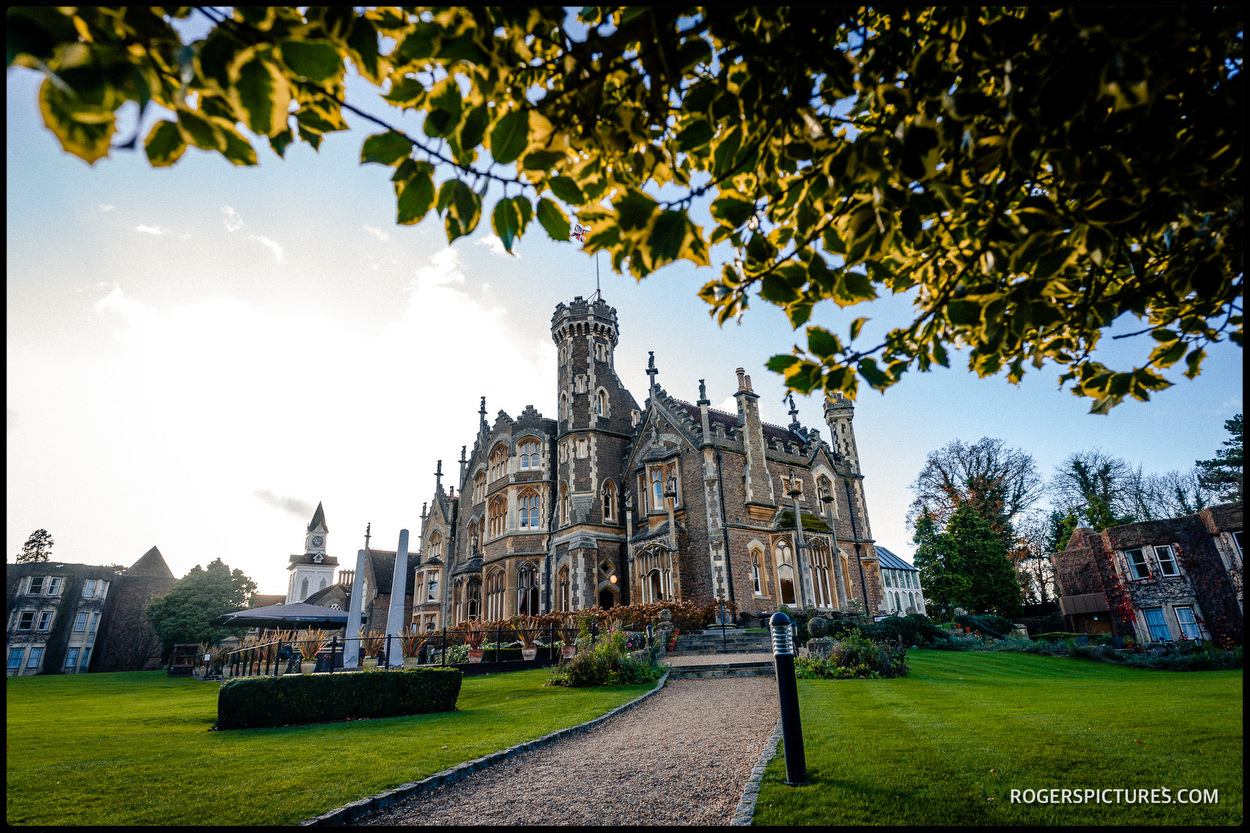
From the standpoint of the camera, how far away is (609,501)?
2972 cm

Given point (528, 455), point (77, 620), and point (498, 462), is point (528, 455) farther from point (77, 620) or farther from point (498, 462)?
point (77, 620)

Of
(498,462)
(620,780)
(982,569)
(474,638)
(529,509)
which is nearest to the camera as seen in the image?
(620,780)

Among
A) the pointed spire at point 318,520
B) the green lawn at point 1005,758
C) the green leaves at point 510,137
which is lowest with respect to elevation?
the green lawn at point 1005,758

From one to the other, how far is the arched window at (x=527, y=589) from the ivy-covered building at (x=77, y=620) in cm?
3041

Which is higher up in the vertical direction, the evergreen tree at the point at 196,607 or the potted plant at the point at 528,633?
the evergreen tree at the point at 196,607

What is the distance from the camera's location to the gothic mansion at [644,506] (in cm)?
2586

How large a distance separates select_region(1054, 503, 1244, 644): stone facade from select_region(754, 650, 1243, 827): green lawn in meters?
20.2

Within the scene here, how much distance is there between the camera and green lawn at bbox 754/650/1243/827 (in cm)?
453

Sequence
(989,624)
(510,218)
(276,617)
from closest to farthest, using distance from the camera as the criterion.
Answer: (510,218) → (276,617) → (989,624)

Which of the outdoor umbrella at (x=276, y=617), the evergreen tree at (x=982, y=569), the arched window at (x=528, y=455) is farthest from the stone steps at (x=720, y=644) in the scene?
the evergreen tree at (x=982, y=569)

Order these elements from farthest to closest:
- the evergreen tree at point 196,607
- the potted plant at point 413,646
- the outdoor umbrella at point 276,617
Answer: the evergreen tree at point 196,607
the outdoor umbrella at point 276,617
the potted plant at point 413,646

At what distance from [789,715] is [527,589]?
84.5ft

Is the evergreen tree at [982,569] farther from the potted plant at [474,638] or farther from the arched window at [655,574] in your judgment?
the potted plant at [474,638]

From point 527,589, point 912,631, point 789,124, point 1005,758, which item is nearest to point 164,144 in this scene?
point 789,124
